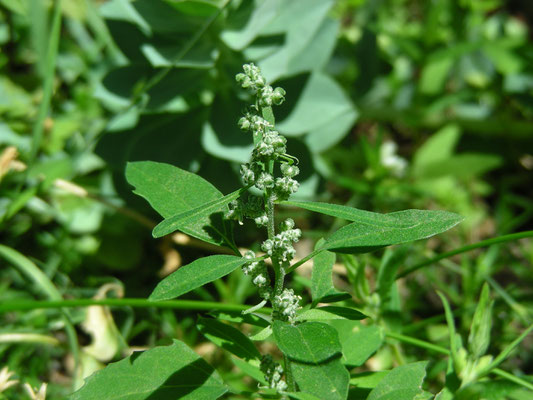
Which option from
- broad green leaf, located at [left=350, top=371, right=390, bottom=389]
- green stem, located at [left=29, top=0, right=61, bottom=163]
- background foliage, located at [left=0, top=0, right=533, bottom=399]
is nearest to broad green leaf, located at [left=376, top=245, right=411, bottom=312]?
background foliage, located at [left=0, top=0, right=533, bottom=399]

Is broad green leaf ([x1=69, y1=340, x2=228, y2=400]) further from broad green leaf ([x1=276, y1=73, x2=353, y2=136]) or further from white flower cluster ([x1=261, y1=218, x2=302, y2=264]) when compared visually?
broad green leaf ([x1=276, y1=73, x2=353, y2=136])

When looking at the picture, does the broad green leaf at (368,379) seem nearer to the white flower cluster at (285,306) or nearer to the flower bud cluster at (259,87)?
the white flower cluster at (285,306)

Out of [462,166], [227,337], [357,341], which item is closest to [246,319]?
[227,337]

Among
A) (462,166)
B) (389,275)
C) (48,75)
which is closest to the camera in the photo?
(389,275)

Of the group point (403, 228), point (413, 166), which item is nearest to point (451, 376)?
point (403, 228)

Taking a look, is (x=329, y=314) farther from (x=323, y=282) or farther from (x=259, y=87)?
(x=259, y=87)
